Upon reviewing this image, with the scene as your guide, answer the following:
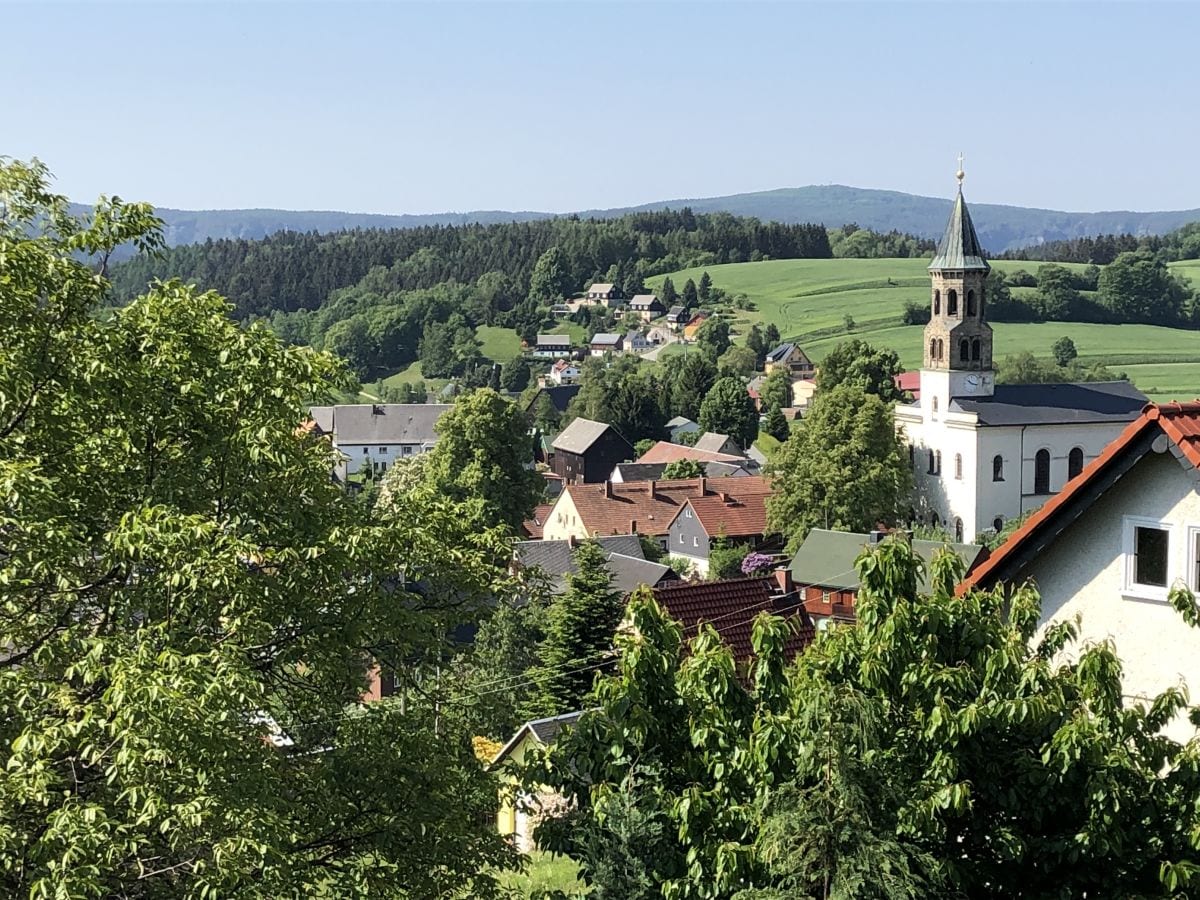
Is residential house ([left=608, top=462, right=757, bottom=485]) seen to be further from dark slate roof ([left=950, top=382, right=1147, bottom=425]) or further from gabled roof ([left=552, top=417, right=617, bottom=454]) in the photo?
dark slate roof ([left=950, top=382, right=1147, bottom=425])

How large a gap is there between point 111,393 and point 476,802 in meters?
4.18

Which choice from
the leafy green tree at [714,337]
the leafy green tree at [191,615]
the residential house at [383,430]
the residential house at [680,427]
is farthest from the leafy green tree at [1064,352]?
the leafy green tree at [191,615]

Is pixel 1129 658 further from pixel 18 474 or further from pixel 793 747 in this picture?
pixel 18 474

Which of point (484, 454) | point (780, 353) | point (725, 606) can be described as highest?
point (725, 606)

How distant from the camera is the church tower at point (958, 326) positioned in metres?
68.1

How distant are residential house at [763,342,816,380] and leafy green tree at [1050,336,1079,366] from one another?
2578cm

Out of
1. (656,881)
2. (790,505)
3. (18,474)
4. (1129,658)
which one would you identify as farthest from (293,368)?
(790,505)

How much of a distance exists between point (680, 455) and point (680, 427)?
20.2 metres

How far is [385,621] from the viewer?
1106 cm

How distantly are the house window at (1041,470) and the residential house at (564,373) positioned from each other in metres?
98.7

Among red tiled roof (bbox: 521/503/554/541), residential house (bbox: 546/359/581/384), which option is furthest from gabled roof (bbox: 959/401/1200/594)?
residential house (bbox: 546/359/581/384)

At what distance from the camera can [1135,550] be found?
11.3 metres

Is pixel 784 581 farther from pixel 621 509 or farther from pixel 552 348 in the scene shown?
pixel 552 348

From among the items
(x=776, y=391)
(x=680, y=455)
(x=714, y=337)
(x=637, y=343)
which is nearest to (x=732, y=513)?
(x=680, y=455)
